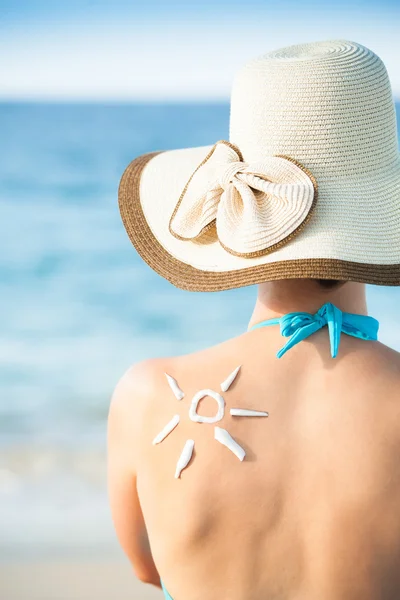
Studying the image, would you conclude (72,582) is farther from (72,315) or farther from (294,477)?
(72,315)

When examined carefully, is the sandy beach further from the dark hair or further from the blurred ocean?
the dark hair

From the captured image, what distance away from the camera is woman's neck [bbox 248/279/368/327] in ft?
4.24

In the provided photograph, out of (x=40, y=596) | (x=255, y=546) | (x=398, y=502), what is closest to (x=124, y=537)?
(x=255, y=546)

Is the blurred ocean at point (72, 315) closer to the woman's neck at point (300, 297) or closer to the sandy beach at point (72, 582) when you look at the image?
the sandy beach at point (72, 582)

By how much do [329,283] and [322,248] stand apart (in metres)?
0.06

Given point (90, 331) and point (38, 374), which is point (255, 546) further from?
point (90, 331)

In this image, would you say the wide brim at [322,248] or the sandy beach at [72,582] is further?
the sandy beach at [72,582]

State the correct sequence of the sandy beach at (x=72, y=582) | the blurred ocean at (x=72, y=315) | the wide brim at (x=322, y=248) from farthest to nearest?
the blurred ocean at (x=72, y=315) → the sandy beach at (x=72, y=582) → the wide brim at (x=322, y=248)

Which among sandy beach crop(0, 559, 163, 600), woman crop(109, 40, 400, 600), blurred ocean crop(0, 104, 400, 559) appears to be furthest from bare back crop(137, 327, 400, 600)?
blurred ocean crop(0, 104, 400, 559)

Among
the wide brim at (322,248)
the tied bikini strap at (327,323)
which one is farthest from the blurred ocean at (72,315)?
the tied bikini strap at (327,323)

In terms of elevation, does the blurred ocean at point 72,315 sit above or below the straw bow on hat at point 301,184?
below

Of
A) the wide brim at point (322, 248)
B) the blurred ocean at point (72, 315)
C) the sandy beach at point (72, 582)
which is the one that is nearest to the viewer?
the wide brim at point (322, 248)

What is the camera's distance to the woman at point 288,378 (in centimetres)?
124

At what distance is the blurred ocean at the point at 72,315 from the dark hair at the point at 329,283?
2.00m
